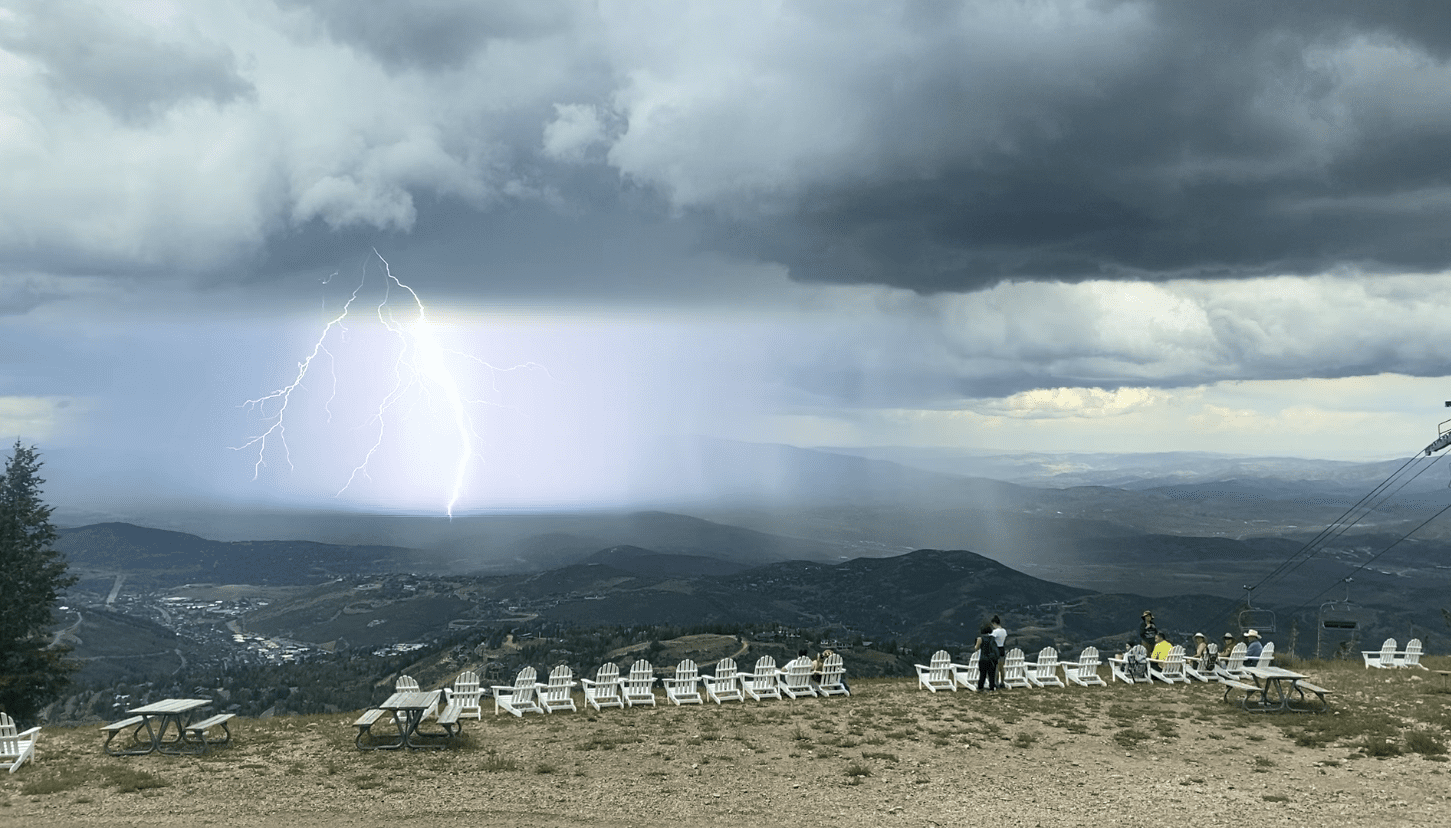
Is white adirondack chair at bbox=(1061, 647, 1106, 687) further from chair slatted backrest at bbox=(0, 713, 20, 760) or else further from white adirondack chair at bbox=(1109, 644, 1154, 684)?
chair slatted backrest at bbox=(0, 713, 20, 760)

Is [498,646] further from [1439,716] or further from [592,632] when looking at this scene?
[1439,716]

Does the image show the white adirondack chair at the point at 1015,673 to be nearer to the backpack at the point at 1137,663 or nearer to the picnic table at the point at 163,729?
the backpack at the point at 1137,663

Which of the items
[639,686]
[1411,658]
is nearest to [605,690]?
[639,686]

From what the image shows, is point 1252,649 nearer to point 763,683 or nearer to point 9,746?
point 763,683

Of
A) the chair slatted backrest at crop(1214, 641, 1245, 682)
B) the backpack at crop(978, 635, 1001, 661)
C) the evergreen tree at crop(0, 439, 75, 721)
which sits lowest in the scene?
the evergreen tree at crop(0, 439, 75, 721)

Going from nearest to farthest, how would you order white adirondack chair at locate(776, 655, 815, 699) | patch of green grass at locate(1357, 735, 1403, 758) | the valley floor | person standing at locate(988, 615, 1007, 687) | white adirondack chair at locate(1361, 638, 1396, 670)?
the valley floor
patch of green grass at locate(1357, 735, 1403, 758)
white adirondack chair at locate(776, 655, 815, 699)
person standing at locate(988, 615, 1007, 687)
white adirondack chair at locate(1361, 638, 1396, 670)

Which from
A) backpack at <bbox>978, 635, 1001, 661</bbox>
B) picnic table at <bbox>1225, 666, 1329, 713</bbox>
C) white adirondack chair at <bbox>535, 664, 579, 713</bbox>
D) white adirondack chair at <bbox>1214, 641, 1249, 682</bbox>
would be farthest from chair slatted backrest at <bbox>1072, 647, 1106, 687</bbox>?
white adirondack chair at <bbox>535, 664, 579, 713</bbox>
